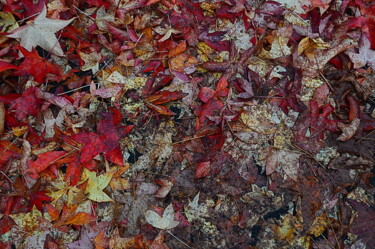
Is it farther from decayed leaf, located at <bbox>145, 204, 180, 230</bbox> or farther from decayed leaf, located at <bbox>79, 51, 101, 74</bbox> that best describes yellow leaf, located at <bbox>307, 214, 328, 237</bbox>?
decayed leaf, located at <bbox>79, 51, 101, 74</bbox>

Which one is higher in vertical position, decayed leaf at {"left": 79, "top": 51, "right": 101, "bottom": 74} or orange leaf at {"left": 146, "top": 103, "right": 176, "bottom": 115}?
decayed leaf at {"left": 79, "top": 51, "right": 101, "bottom": 74}

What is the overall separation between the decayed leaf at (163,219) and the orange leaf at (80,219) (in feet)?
1.06

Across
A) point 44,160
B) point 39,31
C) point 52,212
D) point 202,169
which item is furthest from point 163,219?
point 39,31

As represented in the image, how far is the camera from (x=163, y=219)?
1913 millimetres

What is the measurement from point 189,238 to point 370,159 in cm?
109

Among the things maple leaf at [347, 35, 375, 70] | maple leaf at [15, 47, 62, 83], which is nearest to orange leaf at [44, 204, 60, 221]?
maple leaf at [15, 47, 62, 83]

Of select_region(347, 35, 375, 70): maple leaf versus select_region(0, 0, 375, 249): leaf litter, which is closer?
select_region(0, 0, 375, 249): leaf litter

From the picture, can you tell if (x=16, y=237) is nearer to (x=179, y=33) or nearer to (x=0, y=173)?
(x=0, y=173)

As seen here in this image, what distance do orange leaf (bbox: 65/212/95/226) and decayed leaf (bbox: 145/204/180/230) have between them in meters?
0.32

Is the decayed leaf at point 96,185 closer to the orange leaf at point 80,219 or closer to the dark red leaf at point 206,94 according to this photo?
the orange leaf at point 80,219

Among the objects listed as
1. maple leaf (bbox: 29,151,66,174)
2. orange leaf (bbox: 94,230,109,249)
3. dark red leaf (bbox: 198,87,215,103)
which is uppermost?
dark red leaf (bbox: 198,87,215,103)

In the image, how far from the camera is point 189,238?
6.28ft

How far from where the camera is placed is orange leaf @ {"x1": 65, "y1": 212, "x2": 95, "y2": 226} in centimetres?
192

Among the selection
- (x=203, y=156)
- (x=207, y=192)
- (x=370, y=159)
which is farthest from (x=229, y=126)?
(x=370, y=159)
